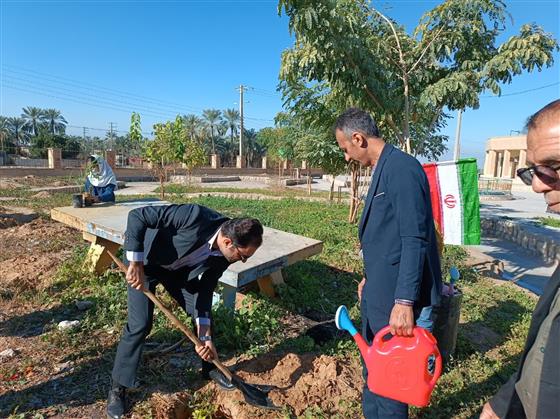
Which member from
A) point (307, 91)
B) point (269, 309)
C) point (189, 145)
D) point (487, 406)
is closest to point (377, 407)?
point (487, 406)

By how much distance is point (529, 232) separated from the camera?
8.61 m

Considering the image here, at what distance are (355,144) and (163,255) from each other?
4.40 feet

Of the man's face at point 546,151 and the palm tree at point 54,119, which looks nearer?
the man's face at point 546,151

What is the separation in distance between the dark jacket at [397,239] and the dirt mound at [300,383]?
2.40 ft

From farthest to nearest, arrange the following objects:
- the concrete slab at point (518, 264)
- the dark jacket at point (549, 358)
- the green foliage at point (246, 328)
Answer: the concrete slab at point (518, 264) < the green foliage at point (246, 328) < the dark jacket at point (549, 358)

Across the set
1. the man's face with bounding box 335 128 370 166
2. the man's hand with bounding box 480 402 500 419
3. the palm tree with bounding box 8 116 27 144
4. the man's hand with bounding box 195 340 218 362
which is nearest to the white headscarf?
the man's hand with bounding box 195 340 218 362

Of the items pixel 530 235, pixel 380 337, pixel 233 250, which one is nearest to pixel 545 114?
pixel 380 337

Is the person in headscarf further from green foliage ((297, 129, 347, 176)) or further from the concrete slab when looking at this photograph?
the concrete slab

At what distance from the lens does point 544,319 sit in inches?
39.2

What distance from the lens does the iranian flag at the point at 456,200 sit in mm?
4445

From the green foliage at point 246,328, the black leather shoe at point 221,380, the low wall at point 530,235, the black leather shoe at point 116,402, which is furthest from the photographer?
the low wall at point 530,235

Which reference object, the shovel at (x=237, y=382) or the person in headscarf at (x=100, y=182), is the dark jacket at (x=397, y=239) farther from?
the person in headscarf at (x=100, y=182)

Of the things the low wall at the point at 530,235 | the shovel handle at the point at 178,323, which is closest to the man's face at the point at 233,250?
the shovel handle at the point at 178,323

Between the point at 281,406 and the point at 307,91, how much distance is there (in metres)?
5.30
